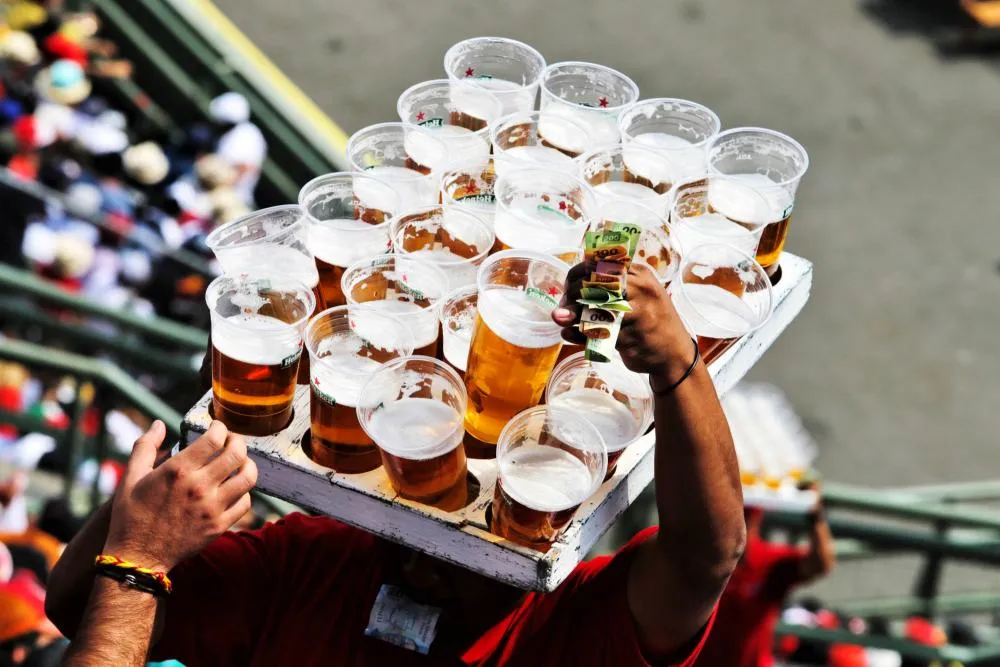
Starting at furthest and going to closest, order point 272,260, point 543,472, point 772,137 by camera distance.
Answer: point 772,137
point 272,260
point 543,472

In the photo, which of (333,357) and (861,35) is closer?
(333,357)

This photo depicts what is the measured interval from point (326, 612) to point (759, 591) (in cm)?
238

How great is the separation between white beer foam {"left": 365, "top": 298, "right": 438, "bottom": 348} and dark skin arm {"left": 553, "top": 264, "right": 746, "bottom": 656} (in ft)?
1.42

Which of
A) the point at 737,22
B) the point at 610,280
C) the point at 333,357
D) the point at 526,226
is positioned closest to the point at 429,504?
the point at 333,357

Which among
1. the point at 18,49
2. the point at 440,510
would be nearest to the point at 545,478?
the point at 440,510

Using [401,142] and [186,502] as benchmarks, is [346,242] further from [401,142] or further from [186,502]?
[186,502]

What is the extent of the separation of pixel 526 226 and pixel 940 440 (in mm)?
6274

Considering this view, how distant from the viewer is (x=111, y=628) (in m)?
1.88

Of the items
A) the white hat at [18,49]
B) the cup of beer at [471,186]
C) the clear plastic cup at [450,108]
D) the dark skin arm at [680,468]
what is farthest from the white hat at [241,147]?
the dark skin arm at [680,468]

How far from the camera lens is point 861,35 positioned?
1165 centimetres

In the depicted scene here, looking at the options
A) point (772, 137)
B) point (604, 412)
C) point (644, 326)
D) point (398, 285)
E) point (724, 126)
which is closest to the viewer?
point (644, 326)

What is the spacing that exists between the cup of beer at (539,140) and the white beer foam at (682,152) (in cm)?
Answer: 13

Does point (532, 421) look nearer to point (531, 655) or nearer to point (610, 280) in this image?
point (610, 280)

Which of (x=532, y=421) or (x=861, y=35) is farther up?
(x=532, y=421)
